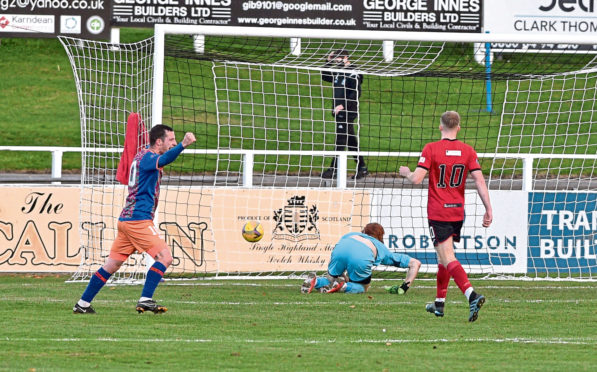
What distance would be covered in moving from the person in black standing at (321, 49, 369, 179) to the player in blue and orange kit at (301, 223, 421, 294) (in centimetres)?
340

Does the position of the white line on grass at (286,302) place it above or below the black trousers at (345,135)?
below

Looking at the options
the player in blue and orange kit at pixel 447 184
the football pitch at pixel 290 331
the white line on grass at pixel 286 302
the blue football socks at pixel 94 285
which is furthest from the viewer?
the white line on grass at pixel 286 302

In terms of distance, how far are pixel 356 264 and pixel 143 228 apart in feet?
10.8

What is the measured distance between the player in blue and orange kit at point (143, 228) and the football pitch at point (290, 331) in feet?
0.72

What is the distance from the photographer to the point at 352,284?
1306cm

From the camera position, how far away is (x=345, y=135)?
1744 cm

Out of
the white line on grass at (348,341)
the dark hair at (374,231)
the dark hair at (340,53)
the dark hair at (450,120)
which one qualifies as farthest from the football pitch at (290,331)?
the dark hair at (340,53)

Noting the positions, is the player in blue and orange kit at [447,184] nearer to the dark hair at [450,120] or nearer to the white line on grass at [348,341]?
the dark hair at [450,120]

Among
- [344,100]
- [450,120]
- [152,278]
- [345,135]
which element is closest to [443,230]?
[450,120]

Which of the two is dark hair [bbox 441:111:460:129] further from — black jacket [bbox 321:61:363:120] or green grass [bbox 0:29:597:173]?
black jacket [bbox 321:61:363:120]

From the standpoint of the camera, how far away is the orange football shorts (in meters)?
10.3

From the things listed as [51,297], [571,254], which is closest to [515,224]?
[571,254]

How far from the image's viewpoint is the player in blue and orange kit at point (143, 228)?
10.2 metres

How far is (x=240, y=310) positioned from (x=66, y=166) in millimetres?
14565
